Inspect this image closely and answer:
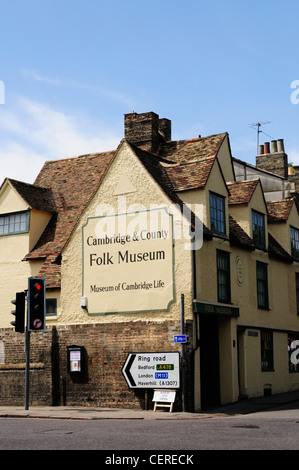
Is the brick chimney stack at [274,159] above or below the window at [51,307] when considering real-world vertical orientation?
above

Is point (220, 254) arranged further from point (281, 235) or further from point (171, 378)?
point (281, 235)

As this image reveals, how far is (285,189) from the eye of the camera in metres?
34.9

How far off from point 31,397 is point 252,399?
26.8 feet

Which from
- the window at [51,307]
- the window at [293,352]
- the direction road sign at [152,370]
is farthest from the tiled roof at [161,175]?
the window at [293,352]

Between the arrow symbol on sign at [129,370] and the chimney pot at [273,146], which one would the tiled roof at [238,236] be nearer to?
the arrow symbol on sign at [129,370]

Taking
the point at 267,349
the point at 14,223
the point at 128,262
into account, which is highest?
the point at 14,223

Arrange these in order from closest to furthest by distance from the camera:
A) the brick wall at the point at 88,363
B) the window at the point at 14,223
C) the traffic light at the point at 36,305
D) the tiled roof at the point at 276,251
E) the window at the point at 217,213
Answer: the traffic light at the point at 36,305, the brick wall at the point at 88,363, the window at the point at 217,213, the window at the point at 14,223, the tiled roof at the point at 276,251

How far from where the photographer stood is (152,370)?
22438mm

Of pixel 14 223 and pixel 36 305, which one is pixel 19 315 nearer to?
pixel 36 305

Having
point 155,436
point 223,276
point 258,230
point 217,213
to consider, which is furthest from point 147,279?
point 155,436

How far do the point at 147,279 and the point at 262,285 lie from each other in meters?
6.76

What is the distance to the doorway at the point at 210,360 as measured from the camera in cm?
2408

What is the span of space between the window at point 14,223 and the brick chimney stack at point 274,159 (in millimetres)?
15528
